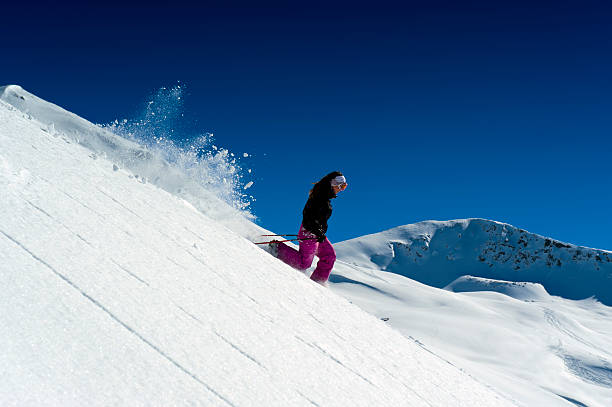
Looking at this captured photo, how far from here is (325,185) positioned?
5785 mm

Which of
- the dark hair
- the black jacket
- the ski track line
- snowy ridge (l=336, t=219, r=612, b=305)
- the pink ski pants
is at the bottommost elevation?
the ski track line

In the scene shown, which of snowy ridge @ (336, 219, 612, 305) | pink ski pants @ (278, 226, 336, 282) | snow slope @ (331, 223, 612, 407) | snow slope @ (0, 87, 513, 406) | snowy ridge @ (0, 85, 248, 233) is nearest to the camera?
snow slope @ (0, 87, 513, 406)

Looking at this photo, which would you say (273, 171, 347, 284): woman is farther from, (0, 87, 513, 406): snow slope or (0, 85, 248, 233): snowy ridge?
(0, 87, 513, 406): snow slope

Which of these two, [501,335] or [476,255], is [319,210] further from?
[476,255]

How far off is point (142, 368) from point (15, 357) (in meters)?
0.36

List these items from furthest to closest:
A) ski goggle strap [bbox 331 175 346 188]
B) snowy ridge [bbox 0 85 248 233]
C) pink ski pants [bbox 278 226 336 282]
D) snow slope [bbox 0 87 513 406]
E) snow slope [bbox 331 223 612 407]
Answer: snow slope [bbox 331 223 612 407]
ski goggle strap [bbox 331 175 346 188]
pink ski pants [bbox 278 226 336 282]
snowy ridge [bbox 0 85 248 233]
snow slope [bbox 0 87 513 406]

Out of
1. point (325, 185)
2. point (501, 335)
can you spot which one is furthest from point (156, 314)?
point (501, 335)

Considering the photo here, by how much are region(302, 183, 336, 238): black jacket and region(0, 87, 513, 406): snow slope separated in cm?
178

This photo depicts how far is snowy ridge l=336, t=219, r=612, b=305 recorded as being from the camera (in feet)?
391

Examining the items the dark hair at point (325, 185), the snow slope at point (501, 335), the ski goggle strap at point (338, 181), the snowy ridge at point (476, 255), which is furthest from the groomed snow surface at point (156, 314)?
the snowy ridge at point (476, 255)

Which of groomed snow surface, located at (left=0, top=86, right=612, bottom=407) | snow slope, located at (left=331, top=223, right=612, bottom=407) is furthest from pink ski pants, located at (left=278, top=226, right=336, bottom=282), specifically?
snow slope, located at (left=331, top=223, right=612, bottom=407)

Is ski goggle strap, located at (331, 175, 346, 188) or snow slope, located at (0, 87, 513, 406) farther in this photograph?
ski goggle strap, located at (331, 175, 346, 188)

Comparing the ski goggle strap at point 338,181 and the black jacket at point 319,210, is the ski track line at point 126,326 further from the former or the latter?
the ski goggle strap at point 338,181

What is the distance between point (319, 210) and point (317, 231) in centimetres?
28
